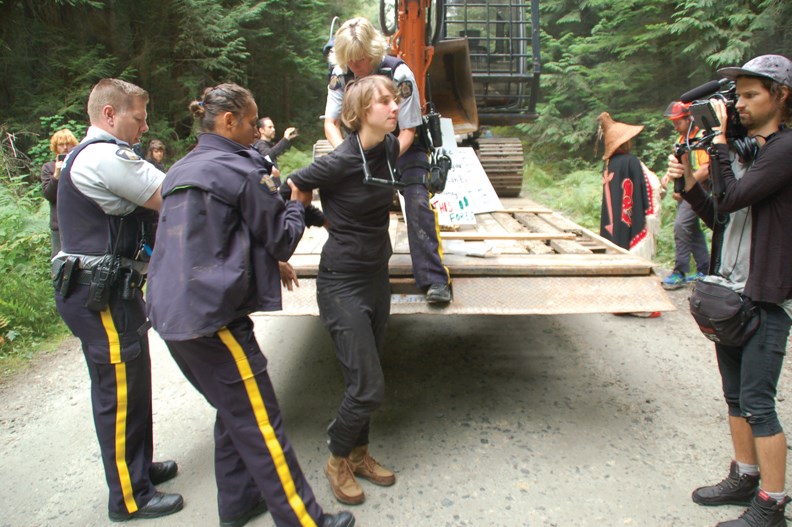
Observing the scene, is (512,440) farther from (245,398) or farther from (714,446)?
(245,398)

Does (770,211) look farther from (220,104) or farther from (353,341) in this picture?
(220,104)

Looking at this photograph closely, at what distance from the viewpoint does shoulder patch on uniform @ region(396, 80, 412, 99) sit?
327cm

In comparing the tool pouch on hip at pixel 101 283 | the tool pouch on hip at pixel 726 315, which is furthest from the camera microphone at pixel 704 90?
the tool pouch on hip at pixel 101 283

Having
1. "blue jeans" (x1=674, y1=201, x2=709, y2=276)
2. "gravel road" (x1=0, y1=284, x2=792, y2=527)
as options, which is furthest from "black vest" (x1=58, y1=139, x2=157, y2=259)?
"blue jeans" (x1=674, y1=201, x2=709, y2=276)

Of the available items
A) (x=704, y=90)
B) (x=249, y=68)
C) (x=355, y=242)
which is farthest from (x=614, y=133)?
(x=249, y=68)

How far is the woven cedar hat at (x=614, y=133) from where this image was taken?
17.6ft

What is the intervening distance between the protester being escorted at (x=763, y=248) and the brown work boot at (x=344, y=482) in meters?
1.70

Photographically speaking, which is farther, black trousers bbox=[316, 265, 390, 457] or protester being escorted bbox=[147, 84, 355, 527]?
black trousers bbox=[316, 265, 390, 457]

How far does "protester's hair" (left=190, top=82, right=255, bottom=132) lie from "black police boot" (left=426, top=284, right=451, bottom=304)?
1444 mm

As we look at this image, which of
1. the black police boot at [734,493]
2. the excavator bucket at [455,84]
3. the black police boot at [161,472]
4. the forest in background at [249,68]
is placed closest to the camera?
the black police boot at [734,493]

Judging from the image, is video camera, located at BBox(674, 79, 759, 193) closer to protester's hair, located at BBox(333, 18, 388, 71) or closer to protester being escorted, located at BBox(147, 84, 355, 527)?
protester's hair, located at BBox(333, 18, 388, 71)

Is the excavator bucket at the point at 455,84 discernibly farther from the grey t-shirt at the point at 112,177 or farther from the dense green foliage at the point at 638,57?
the grey t-shirt at the point at 112,177

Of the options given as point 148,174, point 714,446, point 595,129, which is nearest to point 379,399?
point 148,174

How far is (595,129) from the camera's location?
12.8 m
